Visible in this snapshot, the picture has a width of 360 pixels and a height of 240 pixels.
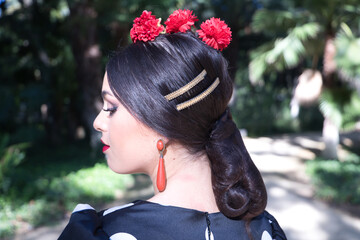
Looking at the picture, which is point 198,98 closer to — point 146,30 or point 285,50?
point 146,30

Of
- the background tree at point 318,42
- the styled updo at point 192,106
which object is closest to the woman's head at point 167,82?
the styled updo at point 192,106

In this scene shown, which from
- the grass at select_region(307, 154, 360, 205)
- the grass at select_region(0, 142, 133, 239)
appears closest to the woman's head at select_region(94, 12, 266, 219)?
the grass at select_region(0, 142, 133, 239)

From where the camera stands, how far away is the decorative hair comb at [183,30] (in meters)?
1.17

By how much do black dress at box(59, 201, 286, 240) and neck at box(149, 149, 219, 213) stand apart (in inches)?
1.2

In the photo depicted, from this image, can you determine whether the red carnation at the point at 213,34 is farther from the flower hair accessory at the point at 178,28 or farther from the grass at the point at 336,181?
the grass at the point at 336,181

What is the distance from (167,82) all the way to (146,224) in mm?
449

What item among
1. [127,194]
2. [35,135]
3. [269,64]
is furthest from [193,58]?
[35,135]

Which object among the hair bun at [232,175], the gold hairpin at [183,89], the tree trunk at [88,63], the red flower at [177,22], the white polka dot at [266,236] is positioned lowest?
the tree trunk at [88,63]

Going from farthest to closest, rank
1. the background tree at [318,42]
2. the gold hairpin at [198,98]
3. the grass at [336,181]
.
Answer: the background tree at [318,42] < the grass at [336,181] < the gold hairpin at [198,98]

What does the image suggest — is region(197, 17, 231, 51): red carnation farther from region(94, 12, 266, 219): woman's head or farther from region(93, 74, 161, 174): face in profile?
region(93, 74, 161, 174): face in profile

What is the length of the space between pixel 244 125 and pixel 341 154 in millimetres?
5758

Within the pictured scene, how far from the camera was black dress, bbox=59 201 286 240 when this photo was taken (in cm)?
104

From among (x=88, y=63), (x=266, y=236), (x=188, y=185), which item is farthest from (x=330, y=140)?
(x=188, y=185)

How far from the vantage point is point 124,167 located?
1.23 metres
